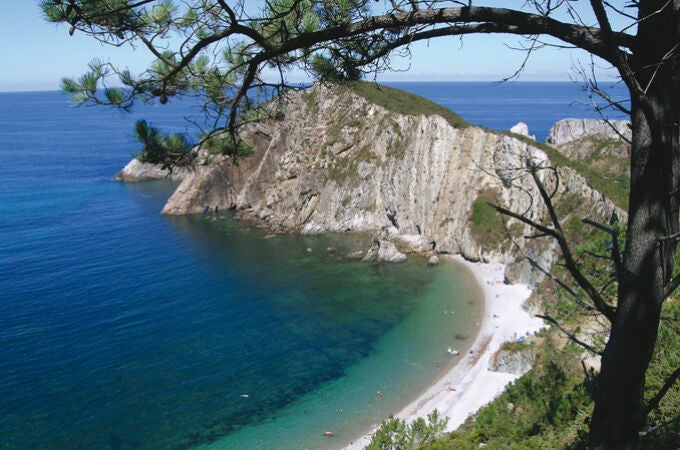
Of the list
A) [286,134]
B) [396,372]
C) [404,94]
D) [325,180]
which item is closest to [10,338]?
[396,372]

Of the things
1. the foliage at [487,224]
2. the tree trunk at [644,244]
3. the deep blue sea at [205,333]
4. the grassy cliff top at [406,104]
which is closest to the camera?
the tree trunk at [644,244]

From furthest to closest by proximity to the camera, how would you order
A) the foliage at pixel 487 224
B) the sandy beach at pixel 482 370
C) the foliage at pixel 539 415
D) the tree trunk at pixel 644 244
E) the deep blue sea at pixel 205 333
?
the foliage at pixel 487 224, the sandy beach at pixel 482 370, the deep blue sea at pixel 205 333, the foliage at pixel 539 415, the tree trunk at pixel 644 244

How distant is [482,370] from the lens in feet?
92.3

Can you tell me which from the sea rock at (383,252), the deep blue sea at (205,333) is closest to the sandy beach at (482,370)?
the deep blue sea at (205,333)

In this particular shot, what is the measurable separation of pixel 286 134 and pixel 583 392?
182ft

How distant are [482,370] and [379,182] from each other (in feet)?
99.6

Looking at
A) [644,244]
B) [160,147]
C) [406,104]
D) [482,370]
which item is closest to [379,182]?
[406,104]

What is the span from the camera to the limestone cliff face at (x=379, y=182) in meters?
44.3

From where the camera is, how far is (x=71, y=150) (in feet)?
350

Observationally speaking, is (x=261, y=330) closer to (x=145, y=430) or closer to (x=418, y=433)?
(x=145, y=430)

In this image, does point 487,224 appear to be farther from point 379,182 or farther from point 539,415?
point 539,415

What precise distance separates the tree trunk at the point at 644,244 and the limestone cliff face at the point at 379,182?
35.6 metres

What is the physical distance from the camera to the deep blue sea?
24.7 meters

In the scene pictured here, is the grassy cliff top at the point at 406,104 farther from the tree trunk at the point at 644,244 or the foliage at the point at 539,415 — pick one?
the tree trunk at the point at 644,244
